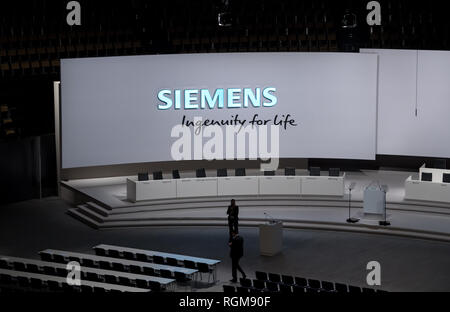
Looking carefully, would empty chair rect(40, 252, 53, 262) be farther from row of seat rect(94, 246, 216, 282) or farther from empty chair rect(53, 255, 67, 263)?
row of seat rect(94, 246, 216, 282)

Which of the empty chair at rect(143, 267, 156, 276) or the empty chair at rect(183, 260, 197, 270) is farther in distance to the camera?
the empty chair at rect(183, 260, 197, 270)

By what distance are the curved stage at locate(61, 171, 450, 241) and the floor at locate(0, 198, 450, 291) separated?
213 millimetres

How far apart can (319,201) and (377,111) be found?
2.93m

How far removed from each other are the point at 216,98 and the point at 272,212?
3332 mm

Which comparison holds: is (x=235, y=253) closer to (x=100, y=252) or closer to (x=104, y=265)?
(x=104, y=265)

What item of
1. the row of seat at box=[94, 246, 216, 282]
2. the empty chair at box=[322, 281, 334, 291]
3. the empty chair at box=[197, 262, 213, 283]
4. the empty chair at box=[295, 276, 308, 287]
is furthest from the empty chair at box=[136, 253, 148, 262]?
the empty chair at box=[322, 281, 334, 291]

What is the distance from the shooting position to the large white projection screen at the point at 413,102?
21281 mm

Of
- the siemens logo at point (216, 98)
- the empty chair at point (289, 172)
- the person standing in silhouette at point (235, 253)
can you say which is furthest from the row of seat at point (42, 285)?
the empty chair at point (289, 172)

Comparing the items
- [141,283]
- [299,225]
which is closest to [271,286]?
[141,283]

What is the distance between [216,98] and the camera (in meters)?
21.9

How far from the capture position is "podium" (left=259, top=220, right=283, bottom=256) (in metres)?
17.3
